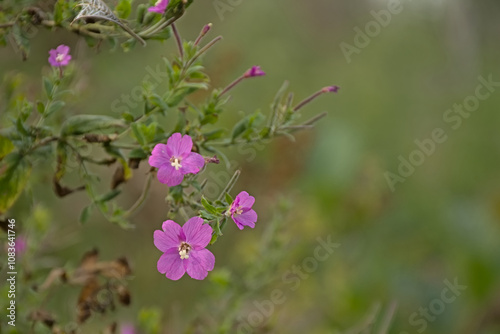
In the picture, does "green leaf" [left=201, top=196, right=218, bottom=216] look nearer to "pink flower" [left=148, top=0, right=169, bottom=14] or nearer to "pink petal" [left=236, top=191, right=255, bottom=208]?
"pink petal" [left=236, top=191, right=255, bottom=208]

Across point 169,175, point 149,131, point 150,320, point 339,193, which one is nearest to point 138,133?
point 149,131

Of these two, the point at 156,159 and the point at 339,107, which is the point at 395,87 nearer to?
the point at 339,107

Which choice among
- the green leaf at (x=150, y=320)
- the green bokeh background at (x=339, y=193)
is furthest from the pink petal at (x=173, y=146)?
the green leaf at (x=150, y=320)

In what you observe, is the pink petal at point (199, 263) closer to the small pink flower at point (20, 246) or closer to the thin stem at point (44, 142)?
the thin stem at point (44, 142)

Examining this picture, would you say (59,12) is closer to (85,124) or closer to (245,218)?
(85,124)

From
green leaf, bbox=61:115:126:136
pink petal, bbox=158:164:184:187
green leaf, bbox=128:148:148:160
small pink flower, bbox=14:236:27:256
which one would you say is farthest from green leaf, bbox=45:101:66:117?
small pink flower, bbox=14:236:27:256
